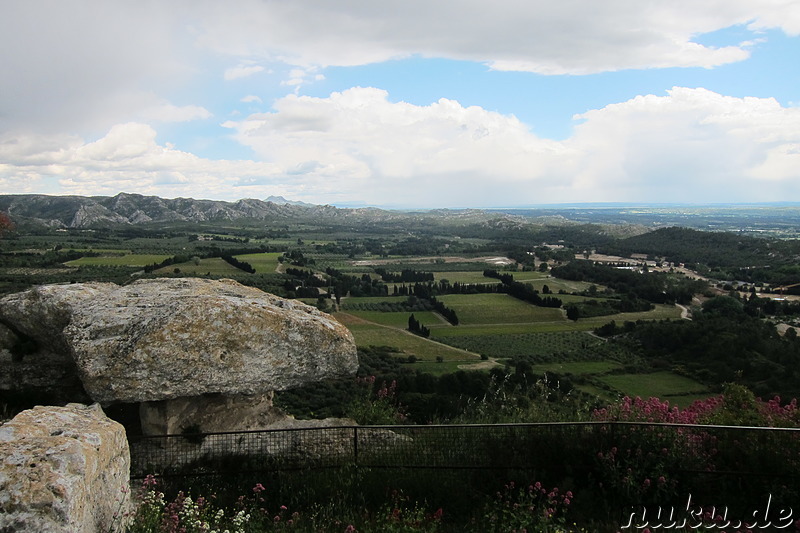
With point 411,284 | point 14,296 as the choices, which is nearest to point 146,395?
point 14,296

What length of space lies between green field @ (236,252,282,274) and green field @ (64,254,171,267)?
21.0 metres

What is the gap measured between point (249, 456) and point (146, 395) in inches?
92.0

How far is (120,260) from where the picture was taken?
117m

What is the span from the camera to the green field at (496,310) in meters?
89.4

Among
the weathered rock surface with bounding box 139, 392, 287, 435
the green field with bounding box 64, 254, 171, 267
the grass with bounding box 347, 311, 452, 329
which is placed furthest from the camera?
the green field with bounding box 64, 254, 171, 267

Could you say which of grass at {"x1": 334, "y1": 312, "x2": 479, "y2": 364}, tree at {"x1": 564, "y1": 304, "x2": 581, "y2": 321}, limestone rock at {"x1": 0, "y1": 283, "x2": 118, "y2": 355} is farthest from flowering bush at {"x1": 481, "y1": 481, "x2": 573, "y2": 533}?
tree at {"x1": 564, "y1": 304, "x2": 581, "y2": 321}

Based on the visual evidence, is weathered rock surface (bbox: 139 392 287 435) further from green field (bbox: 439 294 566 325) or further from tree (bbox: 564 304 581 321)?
tree (bbox: 564 304 581 321)

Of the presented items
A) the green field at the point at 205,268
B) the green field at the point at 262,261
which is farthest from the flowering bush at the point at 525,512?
the green field at the point at 262,261

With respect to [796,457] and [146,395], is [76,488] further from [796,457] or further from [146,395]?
[796,457]

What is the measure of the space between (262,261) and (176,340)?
419 feet

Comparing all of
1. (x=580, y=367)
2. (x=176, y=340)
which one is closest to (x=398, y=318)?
(x=580, y=367)

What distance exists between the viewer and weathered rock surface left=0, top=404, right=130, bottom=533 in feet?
15.6

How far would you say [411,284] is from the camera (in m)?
122

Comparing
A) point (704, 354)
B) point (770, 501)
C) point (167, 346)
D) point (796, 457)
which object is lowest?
point (704, 354)
